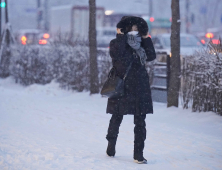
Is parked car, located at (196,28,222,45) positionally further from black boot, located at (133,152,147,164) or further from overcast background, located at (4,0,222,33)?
overcast background, located at (4,0,222,33)

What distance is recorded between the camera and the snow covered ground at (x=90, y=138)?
4.67m

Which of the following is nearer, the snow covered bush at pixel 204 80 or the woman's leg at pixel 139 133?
the woman's leg at pixel 139 133

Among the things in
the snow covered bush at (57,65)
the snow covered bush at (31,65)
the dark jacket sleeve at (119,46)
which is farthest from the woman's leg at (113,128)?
the snow covered bush at (31,65)

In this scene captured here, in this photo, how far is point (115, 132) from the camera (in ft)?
15.5

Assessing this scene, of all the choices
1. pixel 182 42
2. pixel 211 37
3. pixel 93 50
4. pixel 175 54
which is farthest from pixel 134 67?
pixel 182 42

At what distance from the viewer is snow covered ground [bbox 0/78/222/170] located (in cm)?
467

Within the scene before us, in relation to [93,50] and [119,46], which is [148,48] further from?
[93,50]

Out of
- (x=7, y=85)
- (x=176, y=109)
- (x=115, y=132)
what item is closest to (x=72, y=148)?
(x=115, y=132)

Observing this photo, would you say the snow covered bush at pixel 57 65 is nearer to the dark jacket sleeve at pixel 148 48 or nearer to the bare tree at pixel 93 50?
the bare tree at pixel 93 50

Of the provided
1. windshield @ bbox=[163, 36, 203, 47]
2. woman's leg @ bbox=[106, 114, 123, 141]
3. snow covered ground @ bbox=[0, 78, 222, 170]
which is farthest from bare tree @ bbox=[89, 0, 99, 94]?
woman's leg @ bbox=[106, 114, 123, 141]

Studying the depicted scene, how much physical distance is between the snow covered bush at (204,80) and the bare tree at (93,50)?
2865 millimetres

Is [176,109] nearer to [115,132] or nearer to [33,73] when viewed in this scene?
[115,132]

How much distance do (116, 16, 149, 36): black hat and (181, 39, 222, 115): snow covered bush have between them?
Result: 297cm

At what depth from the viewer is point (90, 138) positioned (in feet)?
20.2
